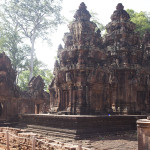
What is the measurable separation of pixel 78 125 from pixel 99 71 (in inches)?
172

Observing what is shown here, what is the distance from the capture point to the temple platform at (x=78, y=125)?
29.9 ft

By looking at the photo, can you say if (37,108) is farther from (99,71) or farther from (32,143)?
(32,143)

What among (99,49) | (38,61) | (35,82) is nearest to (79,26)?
(99,49)

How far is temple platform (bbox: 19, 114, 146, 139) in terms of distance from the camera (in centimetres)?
911

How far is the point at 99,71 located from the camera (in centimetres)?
1253

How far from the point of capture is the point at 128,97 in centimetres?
1622

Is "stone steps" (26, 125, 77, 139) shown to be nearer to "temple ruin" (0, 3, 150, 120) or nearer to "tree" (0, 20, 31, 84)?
"temple ruin" (0, 3, 150, 120)

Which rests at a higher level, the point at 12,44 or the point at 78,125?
the point at 12,44

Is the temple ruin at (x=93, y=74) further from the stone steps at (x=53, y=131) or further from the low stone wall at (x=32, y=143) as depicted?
the low stone wall at (x=32, y=143)

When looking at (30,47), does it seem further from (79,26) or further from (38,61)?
(79,26)

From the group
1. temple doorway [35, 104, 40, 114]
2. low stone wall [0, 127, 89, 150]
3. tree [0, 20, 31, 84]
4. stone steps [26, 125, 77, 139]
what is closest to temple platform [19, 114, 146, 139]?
stone steps [26, 125, 77, 139]

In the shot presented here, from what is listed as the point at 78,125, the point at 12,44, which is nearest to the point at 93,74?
the point at 78,125

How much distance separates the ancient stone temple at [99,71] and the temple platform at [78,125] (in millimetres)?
1515

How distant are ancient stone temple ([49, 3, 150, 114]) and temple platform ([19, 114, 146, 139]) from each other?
59.6 inches
